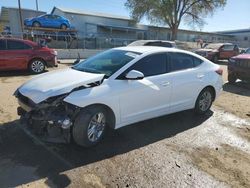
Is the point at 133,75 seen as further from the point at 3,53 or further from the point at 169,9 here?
the point at 169,9

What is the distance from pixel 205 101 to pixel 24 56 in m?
8.19

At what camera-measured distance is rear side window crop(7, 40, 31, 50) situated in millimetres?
11266

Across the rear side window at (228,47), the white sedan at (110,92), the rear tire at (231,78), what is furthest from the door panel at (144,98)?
the rear side window at (228,47)

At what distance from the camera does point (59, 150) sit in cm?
434

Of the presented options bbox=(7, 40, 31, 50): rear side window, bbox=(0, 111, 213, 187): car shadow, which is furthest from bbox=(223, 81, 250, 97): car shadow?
bbox=(7, 40, 31, 50): rear side window

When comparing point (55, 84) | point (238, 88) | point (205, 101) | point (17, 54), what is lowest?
point (238, 88)

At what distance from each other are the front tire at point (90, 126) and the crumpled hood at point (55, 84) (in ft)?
1.44

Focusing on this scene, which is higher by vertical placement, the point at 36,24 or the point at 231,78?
the point at 36,24

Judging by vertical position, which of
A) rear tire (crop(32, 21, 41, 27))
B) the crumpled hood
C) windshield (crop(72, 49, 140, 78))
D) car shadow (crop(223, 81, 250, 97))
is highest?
rear tire (crop(32, 21, 41, 27))

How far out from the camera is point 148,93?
492cm

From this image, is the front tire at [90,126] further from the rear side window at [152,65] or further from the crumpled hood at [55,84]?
the rear side window at [152,65]

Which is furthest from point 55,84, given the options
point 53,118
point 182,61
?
point 182,61

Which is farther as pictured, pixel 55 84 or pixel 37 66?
pixel 37 66

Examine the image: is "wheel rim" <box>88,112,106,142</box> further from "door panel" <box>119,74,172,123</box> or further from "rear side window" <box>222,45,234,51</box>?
"rear side window" <box>222,45,234,51</box>
